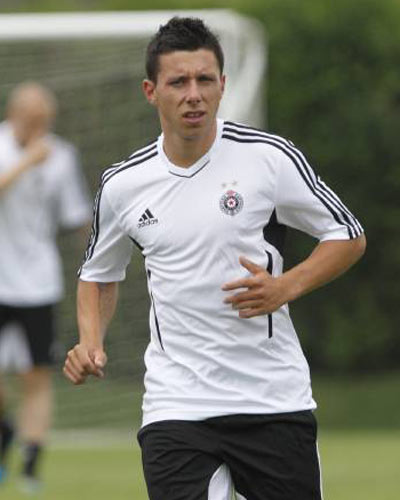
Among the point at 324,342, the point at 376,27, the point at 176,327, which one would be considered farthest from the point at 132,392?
the point at 176,327

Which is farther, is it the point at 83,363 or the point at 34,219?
the point at 34,219

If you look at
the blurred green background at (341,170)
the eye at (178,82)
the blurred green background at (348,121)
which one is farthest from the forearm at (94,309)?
the blurred green background at (348,121)

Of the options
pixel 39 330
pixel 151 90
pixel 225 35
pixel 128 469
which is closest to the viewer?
pixel 151 90

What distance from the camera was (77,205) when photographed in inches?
443

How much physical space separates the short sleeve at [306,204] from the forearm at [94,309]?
0.71 meters

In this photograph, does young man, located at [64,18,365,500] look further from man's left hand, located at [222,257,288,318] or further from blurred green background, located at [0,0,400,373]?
blurred green background, located at [0,0,400,373]

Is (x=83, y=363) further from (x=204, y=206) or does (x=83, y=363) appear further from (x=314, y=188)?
(x=314, y=188)

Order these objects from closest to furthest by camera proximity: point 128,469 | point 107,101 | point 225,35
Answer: point 128,469 → point 225,35 → point 107,101

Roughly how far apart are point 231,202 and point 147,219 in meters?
0.29

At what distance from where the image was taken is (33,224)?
11.2m

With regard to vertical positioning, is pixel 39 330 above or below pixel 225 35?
below

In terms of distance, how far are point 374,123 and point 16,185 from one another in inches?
207

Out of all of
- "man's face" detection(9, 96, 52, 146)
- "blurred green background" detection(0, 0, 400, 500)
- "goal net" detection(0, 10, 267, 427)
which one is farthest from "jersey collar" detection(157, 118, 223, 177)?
"blurred green background" detection(0, 0, 400, 500)

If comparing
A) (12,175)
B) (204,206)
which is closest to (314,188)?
(204,206)
